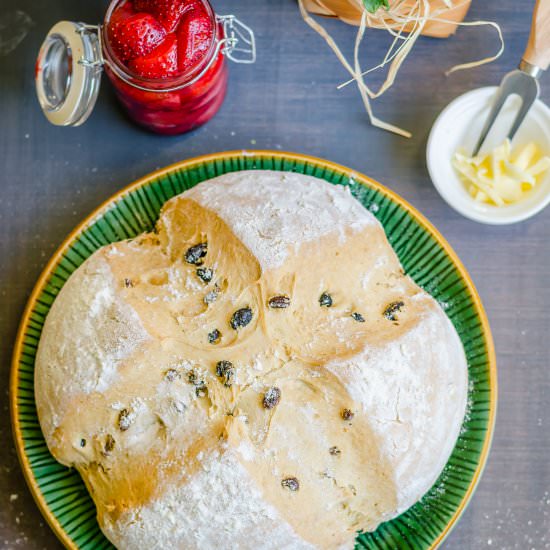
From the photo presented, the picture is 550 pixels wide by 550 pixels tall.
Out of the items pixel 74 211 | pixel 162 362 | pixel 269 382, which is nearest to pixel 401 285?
pixel 269 382

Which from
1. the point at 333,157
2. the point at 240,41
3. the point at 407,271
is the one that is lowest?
the point at 407,271

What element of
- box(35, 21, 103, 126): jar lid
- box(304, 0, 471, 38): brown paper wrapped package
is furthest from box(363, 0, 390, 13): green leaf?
box(35, 21, 103, 126): jar lid

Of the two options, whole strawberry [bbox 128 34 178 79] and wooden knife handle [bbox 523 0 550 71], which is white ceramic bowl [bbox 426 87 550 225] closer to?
wooden knife handle [bbox 523 0 550 71]

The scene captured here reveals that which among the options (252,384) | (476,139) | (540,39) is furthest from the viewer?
(476,139)

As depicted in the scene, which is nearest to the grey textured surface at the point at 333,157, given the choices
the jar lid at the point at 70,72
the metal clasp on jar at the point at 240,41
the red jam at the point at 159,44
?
the metal clasp on jar at the point at 240,41

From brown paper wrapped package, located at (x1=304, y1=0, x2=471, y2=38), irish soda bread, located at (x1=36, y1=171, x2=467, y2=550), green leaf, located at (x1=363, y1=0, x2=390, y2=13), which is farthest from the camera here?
brown paper wrapped package, located at (x1=304, y1=0, x2=471, y2=38)

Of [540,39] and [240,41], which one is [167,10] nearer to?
[240,41]


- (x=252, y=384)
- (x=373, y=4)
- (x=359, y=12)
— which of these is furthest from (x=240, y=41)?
(x=252, y=384)

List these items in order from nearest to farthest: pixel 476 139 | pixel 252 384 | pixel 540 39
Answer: pixel 252 384 < pixel 540 39 < pixel 476 139
